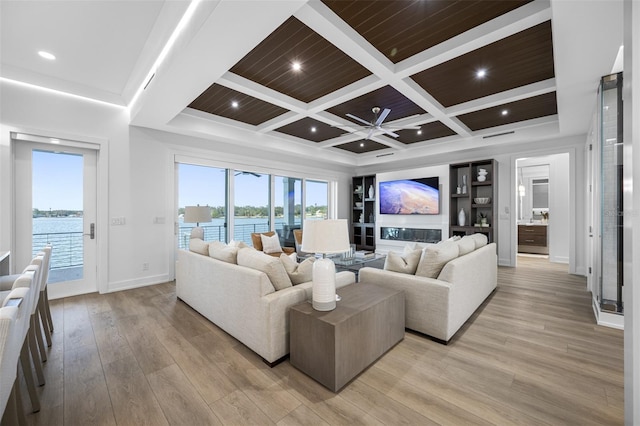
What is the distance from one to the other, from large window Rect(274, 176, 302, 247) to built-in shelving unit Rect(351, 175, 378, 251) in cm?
204

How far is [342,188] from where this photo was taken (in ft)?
26.5

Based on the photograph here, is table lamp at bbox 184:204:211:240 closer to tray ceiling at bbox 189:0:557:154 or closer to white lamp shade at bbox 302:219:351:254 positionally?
tray ceiling at bbox 189:0:557:154

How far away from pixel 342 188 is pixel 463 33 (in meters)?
5.66

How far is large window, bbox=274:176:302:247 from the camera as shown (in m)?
6.39

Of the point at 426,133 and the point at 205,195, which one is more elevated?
the point at 426,133

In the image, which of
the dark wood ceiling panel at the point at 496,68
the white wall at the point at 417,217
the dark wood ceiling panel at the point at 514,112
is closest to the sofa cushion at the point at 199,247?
the dark wood ceiling panel at the point at 496,68

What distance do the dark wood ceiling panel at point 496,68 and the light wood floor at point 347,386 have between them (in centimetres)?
281

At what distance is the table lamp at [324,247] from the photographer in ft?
6.45

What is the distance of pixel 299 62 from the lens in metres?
2.96

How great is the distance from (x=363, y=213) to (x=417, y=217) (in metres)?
1.71

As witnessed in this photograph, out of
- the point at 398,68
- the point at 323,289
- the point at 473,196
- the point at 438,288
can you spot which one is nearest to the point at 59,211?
the point at 323,289

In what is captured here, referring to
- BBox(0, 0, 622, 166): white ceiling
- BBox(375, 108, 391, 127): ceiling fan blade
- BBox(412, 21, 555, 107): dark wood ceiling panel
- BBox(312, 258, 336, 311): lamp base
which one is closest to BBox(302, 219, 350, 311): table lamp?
BBox(312, 258, 336, 311): lamp base

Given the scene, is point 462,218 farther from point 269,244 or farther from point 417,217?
point 269,244

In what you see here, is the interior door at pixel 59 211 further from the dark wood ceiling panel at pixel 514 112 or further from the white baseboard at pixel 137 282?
the dark wood ceiling panel at pixel 514 112
